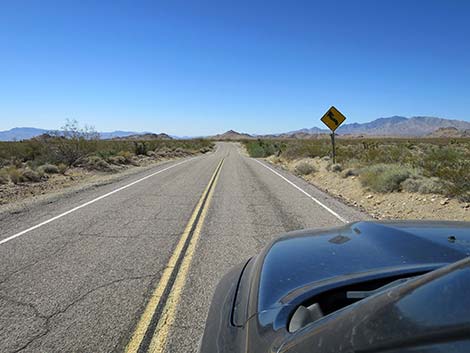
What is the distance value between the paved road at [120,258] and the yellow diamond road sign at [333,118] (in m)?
8.73

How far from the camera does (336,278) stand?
7.06 ft

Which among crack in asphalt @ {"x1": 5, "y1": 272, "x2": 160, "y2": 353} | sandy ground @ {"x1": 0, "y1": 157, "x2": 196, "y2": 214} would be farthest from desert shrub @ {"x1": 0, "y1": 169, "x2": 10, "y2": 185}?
crack in asphalt @ {"x1": 5, "y1": 272, "x2": 160, "y2": 353}

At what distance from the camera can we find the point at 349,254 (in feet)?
8.46

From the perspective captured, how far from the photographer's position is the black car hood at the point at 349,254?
2150mm

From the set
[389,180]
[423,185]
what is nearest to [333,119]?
[389,180]

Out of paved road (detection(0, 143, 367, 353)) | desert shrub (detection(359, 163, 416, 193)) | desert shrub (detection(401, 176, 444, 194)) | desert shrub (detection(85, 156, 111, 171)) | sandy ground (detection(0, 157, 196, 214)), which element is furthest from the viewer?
desert shrub (detection(85, 156, 111, 171))

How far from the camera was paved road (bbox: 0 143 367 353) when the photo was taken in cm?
357

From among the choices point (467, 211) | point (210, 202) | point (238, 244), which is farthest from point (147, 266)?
point (467, 211)

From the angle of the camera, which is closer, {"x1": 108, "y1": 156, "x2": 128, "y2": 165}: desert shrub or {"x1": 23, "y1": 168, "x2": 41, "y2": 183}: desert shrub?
{"x1": 23, "y1": 168, "x2": 41, "y2": 183}: desert shrub

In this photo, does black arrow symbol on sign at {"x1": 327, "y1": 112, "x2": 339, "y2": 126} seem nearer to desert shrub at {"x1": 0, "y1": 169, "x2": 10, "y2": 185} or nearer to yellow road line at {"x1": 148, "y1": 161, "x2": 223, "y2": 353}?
yellow road line at {"x1": 148, "y1": 161, "x2": 223, "y2": 353}

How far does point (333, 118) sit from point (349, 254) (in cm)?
1747

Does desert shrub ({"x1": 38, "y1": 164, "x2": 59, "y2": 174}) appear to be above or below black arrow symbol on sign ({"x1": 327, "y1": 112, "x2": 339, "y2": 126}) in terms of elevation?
below

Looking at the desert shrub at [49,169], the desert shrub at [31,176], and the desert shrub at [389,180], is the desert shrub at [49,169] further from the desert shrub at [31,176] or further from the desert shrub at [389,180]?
the desert shrub at [389,180]

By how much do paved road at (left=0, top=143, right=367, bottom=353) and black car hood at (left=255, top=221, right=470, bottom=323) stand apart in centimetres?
142
